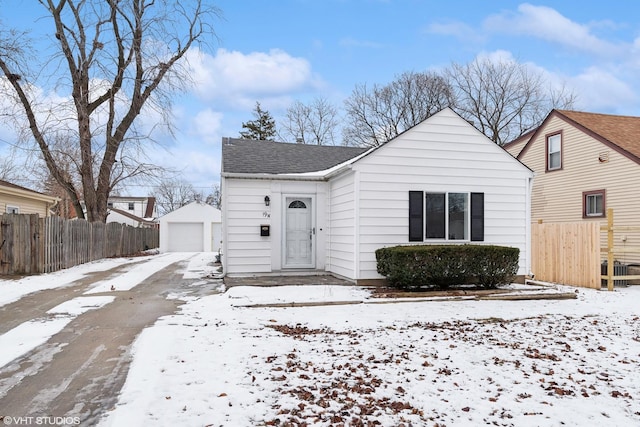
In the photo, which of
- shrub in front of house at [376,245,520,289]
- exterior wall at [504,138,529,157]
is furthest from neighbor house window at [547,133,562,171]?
shrub in front of house at [376,245,520,289]


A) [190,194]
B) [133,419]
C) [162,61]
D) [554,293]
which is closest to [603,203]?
[554,293]

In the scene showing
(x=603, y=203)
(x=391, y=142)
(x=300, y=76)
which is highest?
(x=300, y=76)

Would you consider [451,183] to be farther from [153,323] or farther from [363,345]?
[153,323]

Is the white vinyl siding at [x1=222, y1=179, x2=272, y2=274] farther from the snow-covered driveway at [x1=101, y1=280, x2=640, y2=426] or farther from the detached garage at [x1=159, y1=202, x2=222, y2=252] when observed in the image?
the detached garage at [x1=159, y1=202, x2=222, y2=252]

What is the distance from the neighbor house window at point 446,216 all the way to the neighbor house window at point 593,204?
6951mm

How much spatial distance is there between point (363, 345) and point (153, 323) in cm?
311

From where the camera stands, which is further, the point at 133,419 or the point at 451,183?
the point at 451,183

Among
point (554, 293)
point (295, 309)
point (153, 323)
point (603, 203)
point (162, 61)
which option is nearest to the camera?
point (153, 323)

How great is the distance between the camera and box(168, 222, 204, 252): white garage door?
28.0 metres

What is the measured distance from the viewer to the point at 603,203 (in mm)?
14664

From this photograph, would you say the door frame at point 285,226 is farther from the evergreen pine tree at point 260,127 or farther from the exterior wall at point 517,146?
the evergreen pine tree at point 260,127

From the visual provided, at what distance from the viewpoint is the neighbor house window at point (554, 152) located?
16.7 meters

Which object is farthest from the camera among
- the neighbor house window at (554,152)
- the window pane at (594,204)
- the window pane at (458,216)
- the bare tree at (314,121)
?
the bare tree at (314,121)

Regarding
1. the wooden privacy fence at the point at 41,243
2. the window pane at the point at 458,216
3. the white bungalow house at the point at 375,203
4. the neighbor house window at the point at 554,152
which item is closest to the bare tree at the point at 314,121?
the neighbor house window at the point at 554,152
